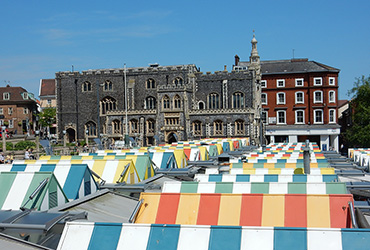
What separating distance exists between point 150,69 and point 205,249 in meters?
62.0

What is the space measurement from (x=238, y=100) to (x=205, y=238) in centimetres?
5902

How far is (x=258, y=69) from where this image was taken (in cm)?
6556

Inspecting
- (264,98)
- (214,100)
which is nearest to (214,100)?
(214,100)

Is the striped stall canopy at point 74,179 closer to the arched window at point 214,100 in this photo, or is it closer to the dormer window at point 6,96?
the arched window at point 214,100

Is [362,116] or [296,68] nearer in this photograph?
[362,116]

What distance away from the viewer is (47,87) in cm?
9138

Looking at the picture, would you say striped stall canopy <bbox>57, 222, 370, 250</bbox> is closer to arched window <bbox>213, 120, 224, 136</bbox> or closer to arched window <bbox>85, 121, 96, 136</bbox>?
arched window <bbox>213, 120, 224, 136</bbox>

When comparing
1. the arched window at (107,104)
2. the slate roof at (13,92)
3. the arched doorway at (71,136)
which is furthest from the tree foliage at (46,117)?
the arched window at (107,104)

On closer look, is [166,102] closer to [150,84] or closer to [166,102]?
[166,102]

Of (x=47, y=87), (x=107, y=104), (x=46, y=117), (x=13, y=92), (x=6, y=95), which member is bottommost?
(x=46, y=117)

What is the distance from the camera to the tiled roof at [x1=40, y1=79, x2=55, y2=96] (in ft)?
297

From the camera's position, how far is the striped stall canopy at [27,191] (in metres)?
9.83

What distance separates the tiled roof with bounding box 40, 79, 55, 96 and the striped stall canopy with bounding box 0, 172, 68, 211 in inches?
3258

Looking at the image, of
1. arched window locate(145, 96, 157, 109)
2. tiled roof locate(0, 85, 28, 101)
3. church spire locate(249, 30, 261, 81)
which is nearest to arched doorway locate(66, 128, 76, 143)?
tiled roof locate(0, 85, 28, 101)
